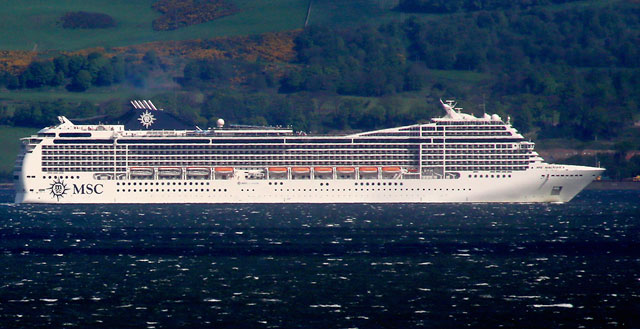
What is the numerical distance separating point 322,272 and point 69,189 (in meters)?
A: 66.1

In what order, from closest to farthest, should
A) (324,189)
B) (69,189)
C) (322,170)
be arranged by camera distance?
(324,189) < (69,189) < (322,170)

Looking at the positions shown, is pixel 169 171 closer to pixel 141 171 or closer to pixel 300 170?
pixel 141 171

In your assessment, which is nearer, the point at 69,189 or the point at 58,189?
the point at 58,189

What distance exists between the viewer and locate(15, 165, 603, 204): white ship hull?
118 metres

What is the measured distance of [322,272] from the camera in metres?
59.9

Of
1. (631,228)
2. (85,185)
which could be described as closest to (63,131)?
(85,185)

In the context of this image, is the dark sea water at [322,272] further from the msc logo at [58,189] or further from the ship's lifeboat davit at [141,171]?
the ship's lifeboat davit at [141,171]

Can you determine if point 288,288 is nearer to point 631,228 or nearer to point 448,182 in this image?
point 631,228

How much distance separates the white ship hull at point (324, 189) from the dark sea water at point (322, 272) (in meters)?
17.6

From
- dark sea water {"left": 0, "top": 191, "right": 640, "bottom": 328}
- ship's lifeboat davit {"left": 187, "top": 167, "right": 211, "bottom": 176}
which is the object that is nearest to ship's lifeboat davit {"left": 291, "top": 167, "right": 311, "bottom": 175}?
ship's lifeboat davit {"left": 187, "top": 167, "right": 211, "bottom": 176}

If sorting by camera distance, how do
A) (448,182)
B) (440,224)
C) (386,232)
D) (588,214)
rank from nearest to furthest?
(386,232)
(440,224)
(588,214)
(448,182)

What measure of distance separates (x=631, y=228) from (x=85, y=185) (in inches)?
2202

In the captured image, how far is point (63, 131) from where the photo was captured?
124312 mm

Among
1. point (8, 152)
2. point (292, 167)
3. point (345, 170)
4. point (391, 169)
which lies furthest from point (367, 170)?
point (8, 152)
